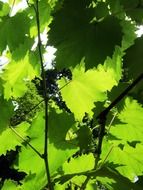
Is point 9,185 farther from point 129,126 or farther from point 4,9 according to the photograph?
point 4,9

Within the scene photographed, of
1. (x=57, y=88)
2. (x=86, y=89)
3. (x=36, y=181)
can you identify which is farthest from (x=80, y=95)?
(x=57, y=88)

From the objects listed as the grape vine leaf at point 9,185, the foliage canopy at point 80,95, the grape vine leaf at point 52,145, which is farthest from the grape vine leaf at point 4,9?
the grape vine leaf at point 9,185

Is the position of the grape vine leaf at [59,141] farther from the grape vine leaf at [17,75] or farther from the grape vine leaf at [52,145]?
the grape vine leaf at [17,75]

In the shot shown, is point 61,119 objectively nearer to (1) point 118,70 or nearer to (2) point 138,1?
(1) point 118,70

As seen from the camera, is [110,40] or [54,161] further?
[54,161]

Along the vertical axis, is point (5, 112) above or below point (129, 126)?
above

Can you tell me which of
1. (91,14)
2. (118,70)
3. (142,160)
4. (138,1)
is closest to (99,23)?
(91,14)

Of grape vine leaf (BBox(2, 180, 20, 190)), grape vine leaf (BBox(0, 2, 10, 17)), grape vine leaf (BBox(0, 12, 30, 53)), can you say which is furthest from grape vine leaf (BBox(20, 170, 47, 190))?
grape vine leaf (BBox(0, 2, 10, 17))
